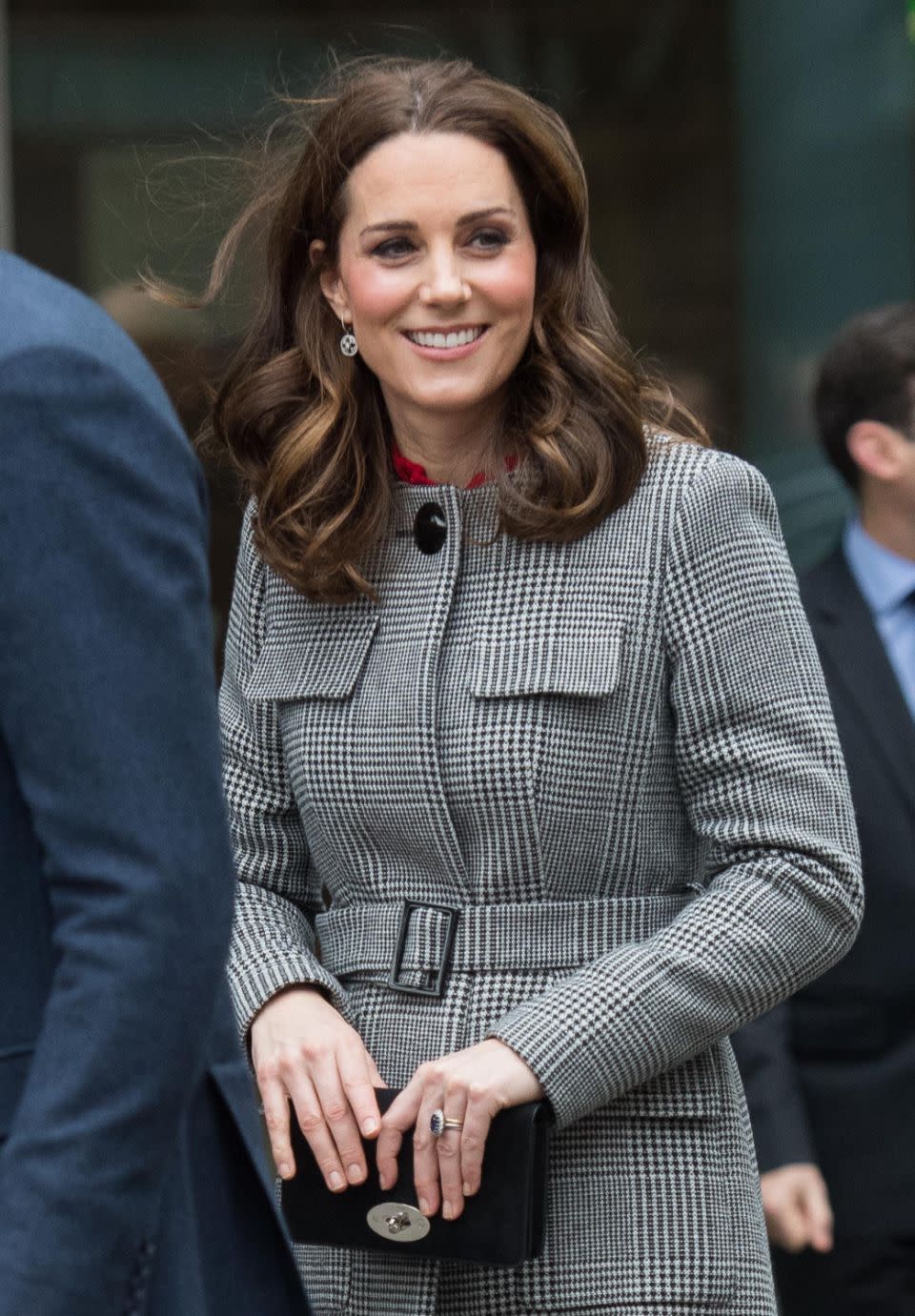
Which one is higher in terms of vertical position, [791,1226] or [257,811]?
[257,811]

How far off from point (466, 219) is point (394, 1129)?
1.00 m

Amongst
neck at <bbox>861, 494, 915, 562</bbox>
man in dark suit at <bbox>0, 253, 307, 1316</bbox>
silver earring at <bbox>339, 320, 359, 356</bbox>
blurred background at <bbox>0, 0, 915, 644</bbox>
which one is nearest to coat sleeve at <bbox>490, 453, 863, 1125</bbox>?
silver earring at <bbox>339, 320, 359, 356</bbox>

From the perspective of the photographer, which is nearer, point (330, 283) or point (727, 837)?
point (727, 837)

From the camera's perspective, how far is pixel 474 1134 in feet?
7.16

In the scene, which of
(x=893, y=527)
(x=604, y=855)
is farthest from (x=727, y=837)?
(x=893, y=527)

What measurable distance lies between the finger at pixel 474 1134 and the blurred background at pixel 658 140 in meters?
3.76

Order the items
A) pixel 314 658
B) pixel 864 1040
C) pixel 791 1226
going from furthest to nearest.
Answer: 1. pixel 864 1040
2. pixel 791 1226
3. pixel 314 658

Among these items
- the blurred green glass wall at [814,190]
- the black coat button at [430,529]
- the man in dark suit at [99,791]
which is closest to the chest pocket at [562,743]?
the black coat button at [430,529]

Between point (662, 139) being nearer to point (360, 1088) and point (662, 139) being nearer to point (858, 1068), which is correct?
point (858, 1068)

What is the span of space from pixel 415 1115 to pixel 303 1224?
181 mm

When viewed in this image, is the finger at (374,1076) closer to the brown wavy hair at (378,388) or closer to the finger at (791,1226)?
the brown wavy hair at (378,388)

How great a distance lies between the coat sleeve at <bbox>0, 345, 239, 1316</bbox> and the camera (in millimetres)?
1420

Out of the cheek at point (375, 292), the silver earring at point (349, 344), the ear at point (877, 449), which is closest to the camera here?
the cheek at point (375, 292)

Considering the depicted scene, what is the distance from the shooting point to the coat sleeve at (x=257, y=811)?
253cm
